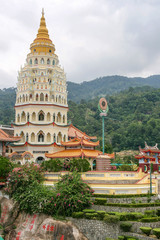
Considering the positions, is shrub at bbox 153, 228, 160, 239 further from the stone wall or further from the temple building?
the temple building

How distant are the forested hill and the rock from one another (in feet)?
192

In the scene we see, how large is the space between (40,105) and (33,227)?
18821mm

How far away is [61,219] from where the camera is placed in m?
27.2

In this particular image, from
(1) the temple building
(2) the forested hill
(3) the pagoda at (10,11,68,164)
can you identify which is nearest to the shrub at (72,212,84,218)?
(1) the temple building

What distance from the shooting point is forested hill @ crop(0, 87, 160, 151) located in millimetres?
91188

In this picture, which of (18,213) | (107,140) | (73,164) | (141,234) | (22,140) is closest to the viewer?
(141,234)

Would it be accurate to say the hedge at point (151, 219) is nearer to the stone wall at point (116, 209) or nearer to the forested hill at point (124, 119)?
the stone wall at point (116, 209)

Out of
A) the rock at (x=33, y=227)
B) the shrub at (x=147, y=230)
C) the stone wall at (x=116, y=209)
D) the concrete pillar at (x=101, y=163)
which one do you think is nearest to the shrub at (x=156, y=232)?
the shrub at (x=147, y=230)

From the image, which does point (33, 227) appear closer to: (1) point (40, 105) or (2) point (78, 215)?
(2) point (78, 215)

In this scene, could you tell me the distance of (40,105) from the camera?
140 ft

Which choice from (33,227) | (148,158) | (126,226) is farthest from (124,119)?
(126,226)

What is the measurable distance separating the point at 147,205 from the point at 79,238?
697cm

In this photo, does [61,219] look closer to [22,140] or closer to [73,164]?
[73,164]

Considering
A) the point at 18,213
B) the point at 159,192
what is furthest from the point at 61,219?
the point at 159,192
